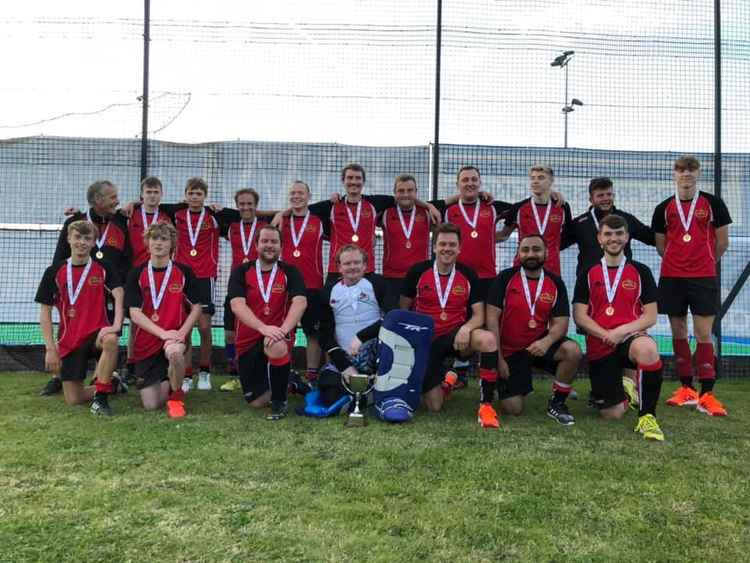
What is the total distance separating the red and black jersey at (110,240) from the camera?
5.48 metres

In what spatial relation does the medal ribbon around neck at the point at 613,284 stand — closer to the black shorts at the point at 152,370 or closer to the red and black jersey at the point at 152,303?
the red and black jersey at the point at 152,303

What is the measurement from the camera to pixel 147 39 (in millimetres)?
6465

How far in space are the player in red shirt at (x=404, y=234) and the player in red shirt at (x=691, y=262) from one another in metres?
2.11

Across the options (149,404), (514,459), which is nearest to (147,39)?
(149,404)

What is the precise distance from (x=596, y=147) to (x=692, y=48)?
1474 mm

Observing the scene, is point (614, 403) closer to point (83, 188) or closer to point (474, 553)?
point (474, 553)

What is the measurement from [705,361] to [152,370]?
446 cm


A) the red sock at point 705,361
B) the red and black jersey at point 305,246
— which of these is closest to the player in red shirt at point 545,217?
the red sock at point 705,361

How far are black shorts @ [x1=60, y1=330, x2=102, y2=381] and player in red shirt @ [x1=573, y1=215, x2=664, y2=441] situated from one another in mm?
3752

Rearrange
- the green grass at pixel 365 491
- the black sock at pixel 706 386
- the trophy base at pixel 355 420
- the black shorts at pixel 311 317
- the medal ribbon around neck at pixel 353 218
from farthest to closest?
the medal ribbon around neck at pixel 353 218
the black shorts at pixel 311 317
the black sock at pixel 706 386
the trophy base at pixel 355 420
the green grass at pixel 365 491

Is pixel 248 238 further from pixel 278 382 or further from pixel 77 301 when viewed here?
pixel 278 382

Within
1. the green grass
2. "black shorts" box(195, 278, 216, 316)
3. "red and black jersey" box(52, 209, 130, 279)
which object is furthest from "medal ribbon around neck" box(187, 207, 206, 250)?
the green grass

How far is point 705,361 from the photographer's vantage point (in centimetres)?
496

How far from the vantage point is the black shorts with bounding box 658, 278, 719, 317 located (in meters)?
5.04
